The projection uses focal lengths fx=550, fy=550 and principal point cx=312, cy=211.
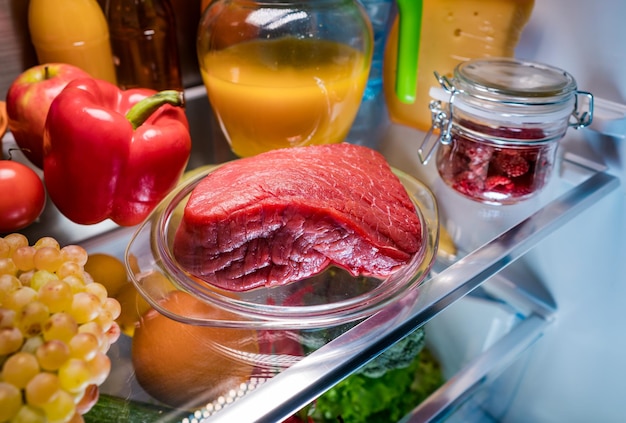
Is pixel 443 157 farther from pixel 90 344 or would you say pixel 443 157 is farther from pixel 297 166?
pixel 90 344

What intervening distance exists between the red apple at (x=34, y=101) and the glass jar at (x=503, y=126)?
0.45 metres

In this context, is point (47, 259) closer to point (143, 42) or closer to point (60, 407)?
point (60, 407)

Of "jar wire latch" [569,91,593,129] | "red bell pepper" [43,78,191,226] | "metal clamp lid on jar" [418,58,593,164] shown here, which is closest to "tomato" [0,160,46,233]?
"red bell pepper" [43,78,191,226]

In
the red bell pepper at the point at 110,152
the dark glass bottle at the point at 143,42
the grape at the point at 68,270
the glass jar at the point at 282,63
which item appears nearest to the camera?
the grape at the point at 68,270

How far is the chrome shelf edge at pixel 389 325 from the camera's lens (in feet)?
1.31

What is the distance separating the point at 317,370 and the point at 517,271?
502 mm

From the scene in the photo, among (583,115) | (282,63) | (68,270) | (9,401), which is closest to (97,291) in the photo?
(68,270)

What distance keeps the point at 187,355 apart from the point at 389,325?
0.18 m

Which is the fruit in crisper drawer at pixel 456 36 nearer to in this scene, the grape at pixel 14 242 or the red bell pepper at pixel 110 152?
the red bell pepper at pixel 110 152

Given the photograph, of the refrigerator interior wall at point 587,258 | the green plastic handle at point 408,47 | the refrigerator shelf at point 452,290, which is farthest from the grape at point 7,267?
the refrigerator interior wall at point 587,258

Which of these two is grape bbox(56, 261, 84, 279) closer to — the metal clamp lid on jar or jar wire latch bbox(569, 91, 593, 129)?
the metal clamp lid on jar

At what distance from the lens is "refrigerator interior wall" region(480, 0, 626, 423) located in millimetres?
711

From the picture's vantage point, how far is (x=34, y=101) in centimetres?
64

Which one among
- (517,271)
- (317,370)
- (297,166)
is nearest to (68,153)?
(297,166)
